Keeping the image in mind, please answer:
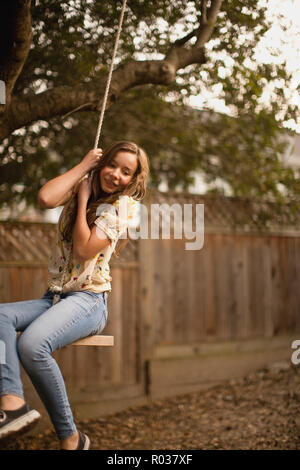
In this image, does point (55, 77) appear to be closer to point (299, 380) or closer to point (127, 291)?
point (127, 291)

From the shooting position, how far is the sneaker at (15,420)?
7.17ft

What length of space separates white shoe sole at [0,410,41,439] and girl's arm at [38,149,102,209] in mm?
1053

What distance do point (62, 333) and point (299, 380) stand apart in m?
3.89

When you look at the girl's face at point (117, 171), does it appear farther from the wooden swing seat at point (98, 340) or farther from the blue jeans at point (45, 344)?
the wooden swing seat at point (98, 340)

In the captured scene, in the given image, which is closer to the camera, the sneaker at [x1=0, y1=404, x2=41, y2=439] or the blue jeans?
the sneaker at [x1=0, y1=404, x2=41, y2=439]

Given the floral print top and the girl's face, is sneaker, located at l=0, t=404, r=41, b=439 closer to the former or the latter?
the floral print top

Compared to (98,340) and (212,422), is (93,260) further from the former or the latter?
(212,422)

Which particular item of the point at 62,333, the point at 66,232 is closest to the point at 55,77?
the point at 66,232

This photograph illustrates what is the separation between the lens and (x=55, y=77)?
3.85 meters

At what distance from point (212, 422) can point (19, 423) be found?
2988mm

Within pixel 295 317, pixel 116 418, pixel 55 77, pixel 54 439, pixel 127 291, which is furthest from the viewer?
pixel 295 317

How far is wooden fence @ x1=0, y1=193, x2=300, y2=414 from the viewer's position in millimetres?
4941

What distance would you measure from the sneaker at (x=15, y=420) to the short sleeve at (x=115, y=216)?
969mm

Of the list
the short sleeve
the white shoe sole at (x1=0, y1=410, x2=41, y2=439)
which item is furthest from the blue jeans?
the short sleeve
